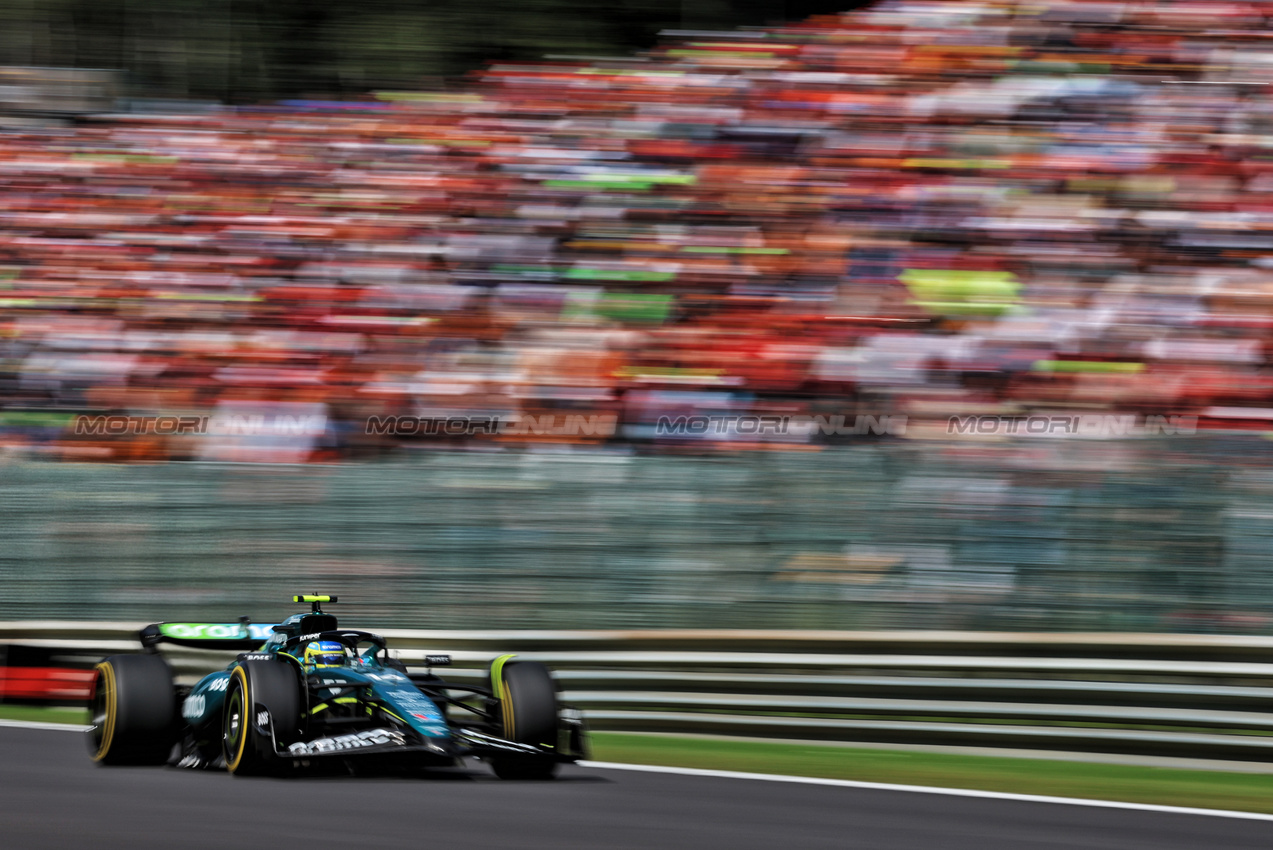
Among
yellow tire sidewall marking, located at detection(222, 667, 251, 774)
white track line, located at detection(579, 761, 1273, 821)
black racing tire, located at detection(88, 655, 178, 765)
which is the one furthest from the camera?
black racing tire, located at detection(88, 655, 178, 765)

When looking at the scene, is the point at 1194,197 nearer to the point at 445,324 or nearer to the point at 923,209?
the point at 923,209

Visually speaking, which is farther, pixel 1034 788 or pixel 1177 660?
pixel 1177 660

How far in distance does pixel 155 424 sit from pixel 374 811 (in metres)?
7.42

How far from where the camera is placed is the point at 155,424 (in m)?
12.9

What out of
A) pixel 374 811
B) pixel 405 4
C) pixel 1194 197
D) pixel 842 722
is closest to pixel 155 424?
pixel 842 722

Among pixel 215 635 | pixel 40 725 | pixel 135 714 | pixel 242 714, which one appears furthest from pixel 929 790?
pixel 40 725

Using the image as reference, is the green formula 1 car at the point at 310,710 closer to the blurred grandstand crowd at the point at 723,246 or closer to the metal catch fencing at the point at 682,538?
the metal catch fencing at the point at 682,538

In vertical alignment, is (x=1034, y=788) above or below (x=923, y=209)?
below

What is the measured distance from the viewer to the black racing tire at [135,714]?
7.83 metres

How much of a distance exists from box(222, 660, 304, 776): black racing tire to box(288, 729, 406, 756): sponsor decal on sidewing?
0.07 metres

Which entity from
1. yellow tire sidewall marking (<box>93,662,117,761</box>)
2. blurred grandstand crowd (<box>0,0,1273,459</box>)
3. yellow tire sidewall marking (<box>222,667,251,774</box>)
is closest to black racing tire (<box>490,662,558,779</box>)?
yellow tire sidewall marking (<box>222,667,251,774</box>)

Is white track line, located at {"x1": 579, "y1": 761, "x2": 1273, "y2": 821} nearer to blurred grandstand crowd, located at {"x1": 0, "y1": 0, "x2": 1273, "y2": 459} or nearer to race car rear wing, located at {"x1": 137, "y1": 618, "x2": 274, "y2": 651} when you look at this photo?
race car rear wing, located at {"x1": 137, "y1": 618, "x2": 274, "y2": 651}

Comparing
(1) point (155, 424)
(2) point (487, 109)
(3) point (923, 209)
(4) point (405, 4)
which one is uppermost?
(4) point (405, 4)

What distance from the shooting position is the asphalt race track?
5.50m
